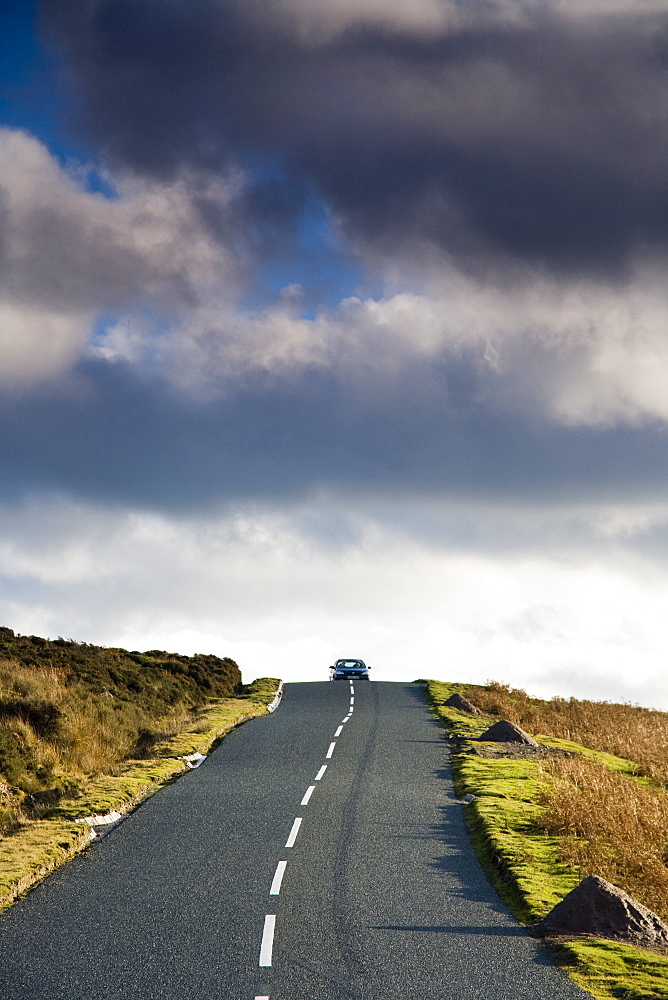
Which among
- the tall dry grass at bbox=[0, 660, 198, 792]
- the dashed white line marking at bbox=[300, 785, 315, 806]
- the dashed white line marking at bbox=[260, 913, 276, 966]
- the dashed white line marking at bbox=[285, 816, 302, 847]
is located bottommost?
the dashed white line marking at bbox=[260, 913, 276, 966]

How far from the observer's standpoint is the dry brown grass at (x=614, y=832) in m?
15.1

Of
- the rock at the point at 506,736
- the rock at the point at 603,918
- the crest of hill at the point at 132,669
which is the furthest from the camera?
the crest of hill at the point at 132,669

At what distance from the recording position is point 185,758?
2567 cm

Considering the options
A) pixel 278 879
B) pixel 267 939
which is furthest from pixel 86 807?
pixel 267 939

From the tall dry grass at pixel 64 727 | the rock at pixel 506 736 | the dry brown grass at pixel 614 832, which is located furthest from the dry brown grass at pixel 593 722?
the tall dry grass at pixel 64 727

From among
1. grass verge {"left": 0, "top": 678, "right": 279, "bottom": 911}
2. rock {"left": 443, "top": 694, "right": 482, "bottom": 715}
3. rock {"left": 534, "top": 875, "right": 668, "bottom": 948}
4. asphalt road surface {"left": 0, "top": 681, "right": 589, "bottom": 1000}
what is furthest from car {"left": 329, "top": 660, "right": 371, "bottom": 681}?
rock {"left": 534, "top": 875, "right": 668, "bottom": 948}

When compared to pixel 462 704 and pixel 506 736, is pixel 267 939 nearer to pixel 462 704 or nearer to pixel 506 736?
pixel 506 736

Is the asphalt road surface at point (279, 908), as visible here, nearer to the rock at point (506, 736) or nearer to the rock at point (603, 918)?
the rock at point (603, 918)

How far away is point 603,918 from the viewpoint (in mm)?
12242

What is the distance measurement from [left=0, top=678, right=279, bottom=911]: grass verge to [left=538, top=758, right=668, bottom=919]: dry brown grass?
8.88m

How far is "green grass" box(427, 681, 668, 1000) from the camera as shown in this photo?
1057 centimetres

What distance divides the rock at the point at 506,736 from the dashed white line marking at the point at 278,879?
51.8 ft

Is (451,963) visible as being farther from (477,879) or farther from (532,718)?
(532,718)

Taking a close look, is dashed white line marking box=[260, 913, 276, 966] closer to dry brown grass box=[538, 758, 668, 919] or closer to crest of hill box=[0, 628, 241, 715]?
dry brown grass box=[538, 758, 668, 919]
